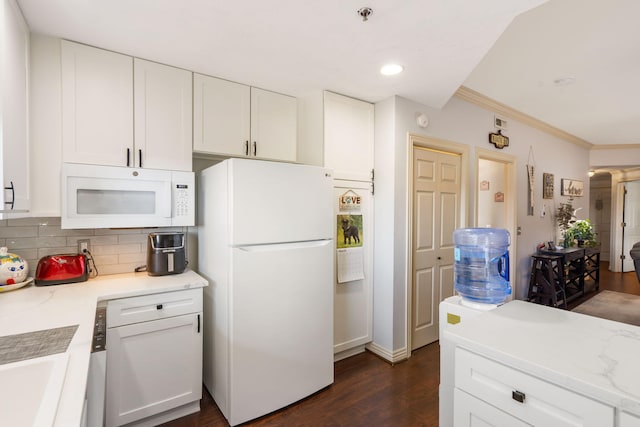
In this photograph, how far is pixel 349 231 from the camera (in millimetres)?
2699

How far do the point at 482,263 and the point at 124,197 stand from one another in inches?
88.8

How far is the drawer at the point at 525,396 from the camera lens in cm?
83

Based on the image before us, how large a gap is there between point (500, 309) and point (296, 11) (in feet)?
5.83

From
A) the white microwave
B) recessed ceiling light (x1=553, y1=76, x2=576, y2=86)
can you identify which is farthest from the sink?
recessed ceiling light (x1=553, y1=76, x2=576, y2=86)

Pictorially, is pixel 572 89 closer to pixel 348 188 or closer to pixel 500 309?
pixel 348 188

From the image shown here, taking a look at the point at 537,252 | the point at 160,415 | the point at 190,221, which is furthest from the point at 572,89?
the point at 160,415

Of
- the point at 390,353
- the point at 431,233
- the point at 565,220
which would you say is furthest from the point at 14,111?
the point at 565,220

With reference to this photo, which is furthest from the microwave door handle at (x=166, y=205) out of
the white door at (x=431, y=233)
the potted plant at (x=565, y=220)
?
the potted plant at (x=565, y=220)

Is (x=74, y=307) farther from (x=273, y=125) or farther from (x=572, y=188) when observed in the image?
(x=572, y=188)

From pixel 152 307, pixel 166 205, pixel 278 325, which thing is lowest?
pixel 278 325

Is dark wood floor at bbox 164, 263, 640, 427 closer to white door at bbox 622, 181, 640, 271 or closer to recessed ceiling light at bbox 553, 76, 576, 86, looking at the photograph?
recessed ceiling light at bbox 553, 76, 576, 86

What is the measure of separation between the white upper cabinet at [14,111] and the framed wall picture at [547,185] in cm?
559

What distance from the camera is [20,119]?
1.57 metres

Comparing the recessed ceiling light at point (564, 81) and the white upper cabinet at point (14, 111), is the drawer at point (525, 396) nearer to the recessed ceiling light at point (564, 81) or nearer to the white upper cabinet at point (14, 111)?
the white upper cabinet at point (14, 111)
